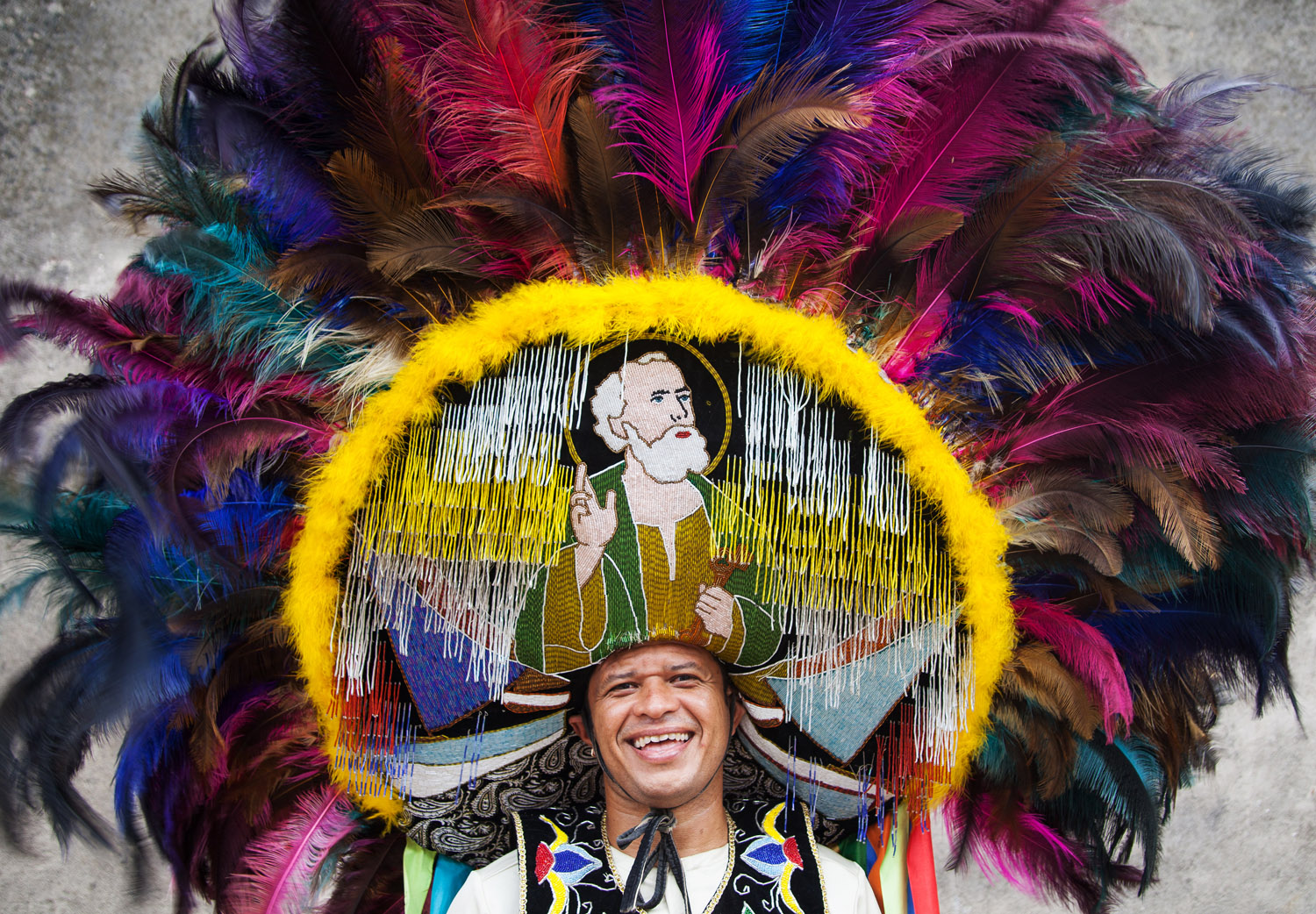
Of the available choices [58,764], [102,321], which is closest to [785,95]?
[102,321]

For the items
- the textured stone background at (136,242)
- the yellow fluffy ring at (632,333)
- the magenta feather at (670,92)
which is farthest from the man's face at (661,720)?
the textured stone background at (136,242)

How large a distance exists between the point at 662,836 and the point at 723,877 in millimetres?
127

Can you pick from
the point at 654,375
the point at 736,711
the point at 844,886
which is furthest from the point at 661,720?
the point at 654,375

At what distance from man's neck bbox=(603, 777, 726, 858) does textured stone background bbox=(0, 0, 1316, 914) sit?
1.47 m

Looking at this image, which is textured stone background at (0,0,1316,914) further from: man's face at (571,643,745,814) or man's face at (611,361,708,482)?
man's face at (611,361,708,482)

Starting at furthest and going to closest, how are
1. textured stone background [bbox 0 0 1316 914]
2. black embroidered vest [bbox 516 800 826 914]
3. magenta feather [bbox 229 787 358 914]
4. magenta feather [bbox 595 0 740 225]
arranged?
textured stone background [bbox 0 0 1316 914] → magenta feather [bbox 229 787 358 914] → black embroidered vest [bbox 516 800 826 914] → magenta feather [bbox 595 0 740 225]

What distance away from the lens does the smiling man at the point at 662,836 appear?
164 cm

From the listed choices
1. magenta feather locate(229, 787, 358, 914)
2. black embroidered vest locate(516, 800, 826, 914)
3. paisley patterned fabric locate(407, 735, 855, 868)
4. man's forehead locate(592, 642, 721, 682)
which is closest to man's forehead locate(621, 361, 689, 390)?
man's forehead locate(592, 642, 721, 682)

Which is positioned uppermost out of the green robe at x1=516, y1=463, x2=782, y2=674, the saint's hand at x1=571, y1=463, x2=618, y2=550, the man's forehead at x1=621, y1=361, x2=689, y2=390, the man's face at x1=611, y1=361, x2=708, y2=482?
the man's forehead at x1=621, y1=361, x2=689, y2=390

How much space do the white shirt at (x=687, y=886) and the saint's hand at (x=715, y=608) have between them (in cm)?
42

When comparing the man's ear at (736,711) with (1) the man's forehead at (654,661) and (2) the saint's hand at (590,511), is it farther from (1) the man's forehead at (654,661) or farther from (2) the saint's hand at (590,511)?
(2) the saint's hand at (590,511)

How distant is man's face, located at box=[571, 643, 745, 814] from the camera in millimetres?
1631

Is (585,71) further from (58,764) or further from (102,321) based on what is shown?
(58,764)

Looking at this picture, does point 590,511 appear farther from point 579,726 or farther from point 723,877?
point 723,877
